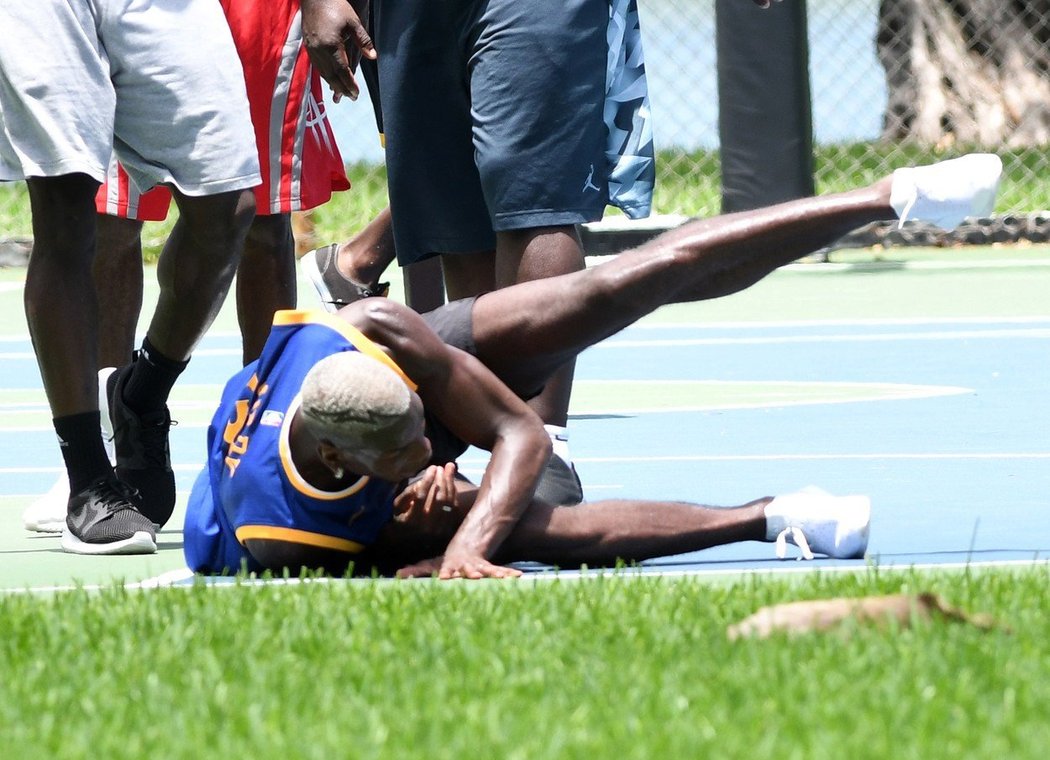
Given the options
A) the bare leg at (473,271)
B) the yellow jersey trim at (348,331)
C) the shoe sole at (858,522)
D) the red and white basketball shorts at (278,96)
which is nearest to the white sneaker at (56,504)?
the yellow jersey trim at (348,331)

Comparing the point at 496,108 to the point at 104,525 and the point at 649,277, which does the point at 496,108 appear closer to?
the point at 649,277

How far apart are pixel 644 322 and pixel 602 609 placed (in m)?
7.03

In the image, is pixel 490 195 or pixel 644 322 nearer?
pixel 490 195

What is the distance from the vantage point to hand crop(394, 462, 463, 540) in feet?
16.7

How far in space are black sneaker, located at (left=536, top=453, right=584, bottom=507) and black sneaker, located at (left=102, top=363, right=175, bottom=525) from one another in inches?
39.2

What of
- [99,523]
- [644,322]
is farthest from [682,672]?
[644,322]

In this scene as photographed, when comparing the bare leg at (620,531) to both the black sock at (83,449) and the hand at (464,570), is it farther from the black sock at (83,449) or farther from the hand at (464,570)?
the black sock at (83,449)

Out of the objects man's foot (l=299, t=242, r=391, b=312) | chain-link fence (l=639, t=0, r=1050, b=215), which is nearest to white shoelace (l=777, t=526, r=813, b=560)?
man's foot (l=299, t=242, r=391, b=312)

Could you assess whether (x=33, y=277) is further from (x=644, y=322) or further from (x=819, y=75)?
(x=819, y=75)

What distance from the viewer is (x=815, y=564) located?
5082 mm

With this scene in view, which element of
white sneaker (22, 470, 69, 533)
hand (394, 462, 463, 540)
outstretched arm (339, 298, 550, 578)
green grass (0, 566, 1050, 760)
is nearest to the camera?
green grass (0, 566, 1050, 760)

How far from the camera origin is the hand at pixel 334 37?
19.4ft

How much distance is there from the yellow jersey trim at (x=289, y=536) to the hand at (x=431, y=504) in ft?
0.52

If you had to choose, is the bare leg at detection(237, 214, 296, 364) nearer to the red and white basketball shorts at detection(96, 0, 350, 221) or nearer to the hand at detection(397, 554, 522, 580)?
the red and white basketball shorts at detection(96, 0, 350, 221)
